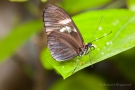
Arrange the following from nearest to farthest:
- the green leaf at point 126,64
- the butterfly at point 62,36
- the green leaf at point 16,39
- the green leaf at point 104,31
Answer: the green leaf at point 104,31, the butterfly at point 62,36, the green leaf at point 16,39, the green leaf at point 126,64

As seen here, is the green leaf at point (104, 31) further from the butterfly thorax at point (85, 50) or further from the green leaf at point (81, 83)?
the green leaf at point (81, 83)

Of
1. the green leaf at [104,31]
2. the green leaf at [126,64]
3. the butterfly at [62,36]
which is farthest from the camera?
the green leaf at [126,64]

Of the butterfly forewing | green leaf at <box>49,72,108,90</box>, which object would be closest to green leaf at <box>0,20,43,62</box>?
the butterfly forewing

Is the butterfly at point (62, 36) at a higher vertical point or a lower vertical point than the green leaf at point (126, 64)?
higher

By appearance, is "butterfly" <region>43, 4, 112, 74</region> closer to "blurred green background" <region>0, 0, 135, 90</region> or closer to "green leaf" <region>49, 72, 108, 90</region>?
"blurred green background" <region>0, 0, 135, 90</region>

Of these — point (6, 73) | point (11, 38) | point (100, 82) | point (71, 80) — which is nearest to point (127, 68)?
point (100, 82)

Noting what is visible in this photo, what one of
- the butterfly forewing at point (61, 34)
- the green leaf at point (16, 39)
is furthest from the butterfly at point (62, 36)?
the green leaf at point (16, 39)

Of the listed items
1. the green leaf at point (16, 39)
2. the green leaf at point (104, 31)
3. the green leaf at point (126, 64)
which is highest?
the green leaf at point (104, 31)
